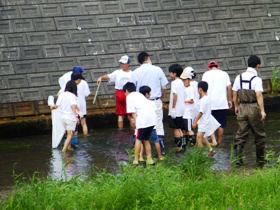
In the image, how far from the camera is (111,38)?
22094mm

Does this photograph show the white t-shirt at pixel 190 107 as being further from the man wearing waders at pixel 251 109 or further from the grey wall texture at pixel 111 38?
the grey wall texture at pixel 111 38

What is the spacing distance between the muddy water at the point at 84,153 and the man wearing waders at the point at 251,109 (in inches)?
14.0

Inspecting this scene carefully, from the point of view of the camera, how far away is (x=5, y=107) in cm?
2020

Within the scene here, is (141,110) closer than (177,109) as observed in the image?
Yes

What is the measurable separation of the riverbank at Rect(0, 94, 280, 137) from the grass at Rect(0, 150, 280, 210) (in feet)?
24.9

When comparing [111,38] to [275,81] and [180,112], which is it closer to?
[275,81]

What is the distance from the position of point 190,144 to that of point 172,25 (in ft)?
21.3

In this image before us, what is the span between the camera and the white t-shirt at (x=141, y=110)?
1459 centimetres

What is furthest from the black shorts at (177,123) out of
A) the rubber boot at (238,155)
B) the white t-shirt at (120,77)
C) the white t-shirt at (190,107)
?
the white t-shirt at (120,77)

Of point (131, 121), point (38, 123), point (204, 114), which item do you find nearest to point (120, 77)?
point (131, 121)

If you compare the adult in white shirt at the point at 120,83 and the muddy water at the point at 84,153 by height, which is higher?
the adult in white shirt at the point at 120,83

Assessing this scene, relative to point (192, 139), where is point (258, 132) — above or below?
above

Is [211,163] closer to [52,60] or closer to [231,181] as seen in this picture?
[231,181]

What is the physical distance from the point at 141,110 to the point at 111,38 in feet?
25.4
